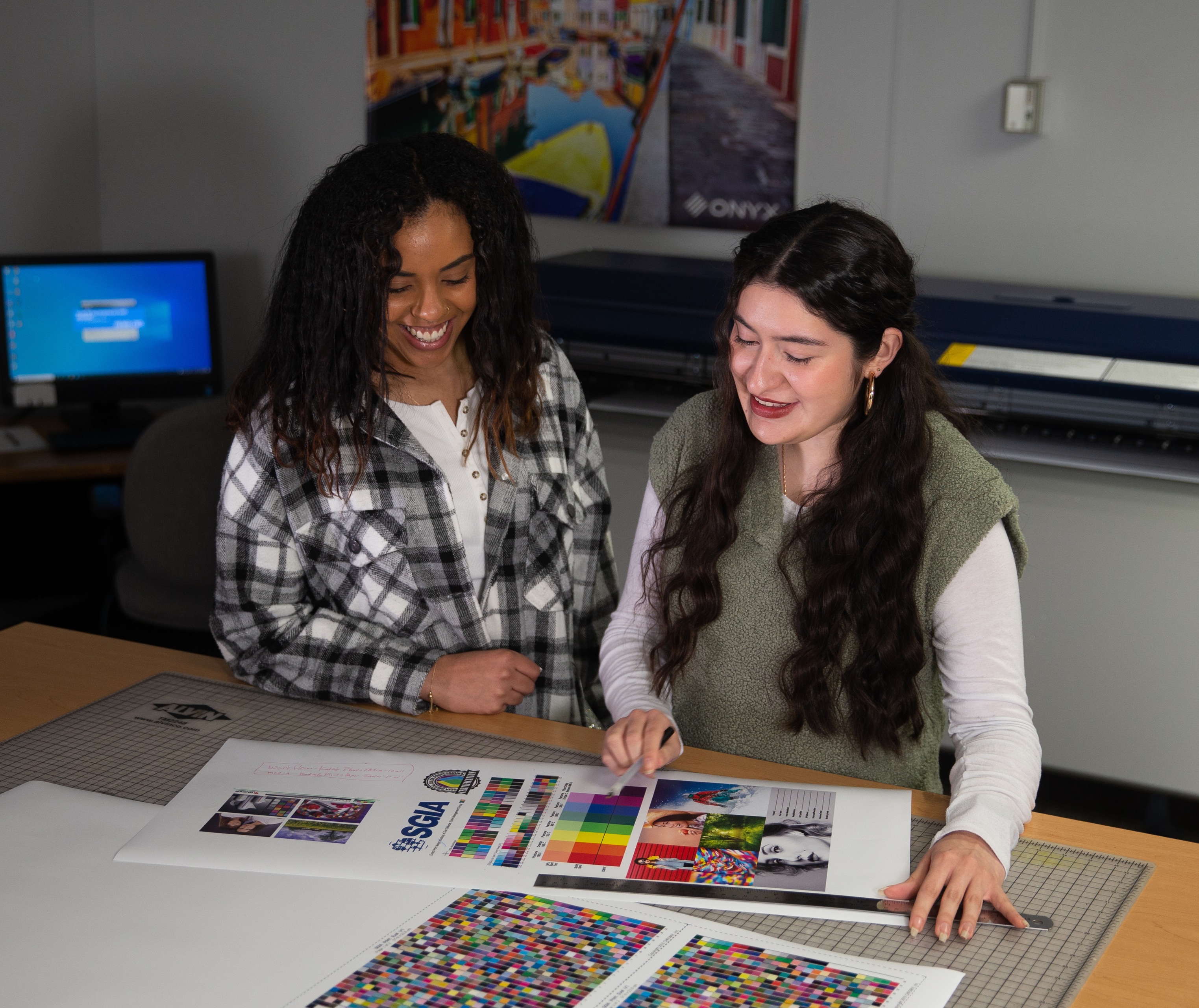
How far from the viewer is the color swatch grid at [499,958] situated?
101cm

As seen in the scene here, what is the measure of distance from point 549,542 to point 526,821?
54 cm

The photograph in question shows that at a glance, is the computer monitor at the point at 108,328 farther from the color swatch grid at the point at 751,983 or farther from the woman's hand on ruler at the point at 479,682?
the color swatch grid at the point at 751,983

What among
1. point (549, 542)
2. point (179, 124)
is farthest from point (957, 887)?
point (179, 124)

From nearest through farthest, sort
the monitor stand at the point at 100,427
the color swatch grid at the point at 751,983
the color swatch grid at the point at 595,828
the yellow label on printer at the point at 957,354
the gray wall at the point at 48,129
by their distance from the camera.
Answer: the color swatch grid at the point at 751,983
the color swatch grid at the point at 595,828
the yellow label on printer at the point at 957,354
the monitor stand at the point at 100,427
the gray wall at the point at 48,129

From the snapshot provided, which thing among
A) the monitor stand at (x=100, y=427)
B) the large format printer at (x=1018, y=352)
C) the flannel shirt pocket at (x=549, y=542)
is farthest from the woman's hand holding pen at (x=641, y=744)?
the monitor stand at (x=100, y=427)

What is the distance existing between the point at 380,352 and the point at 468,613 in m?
0.36

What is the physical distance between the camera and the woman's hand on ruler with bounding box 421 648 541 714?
1.57 metres

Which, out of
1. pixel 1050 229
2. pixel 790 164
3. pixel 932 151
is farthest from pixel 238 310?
pixel 1050 229

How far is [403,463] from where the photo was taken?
1630 millimetres

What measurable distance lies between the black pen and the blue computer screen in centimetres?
253

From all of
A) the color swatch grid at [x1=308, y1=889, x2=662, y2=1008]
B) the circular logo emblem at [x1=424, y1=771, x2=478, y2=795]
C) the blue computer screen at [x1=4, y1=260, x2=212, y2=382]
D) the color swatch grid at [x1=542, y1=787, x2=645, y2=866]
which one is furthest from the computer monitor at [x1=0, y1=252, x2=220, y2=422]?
the color swatch grid at [x1=308, y1=889, x2=662, y2=1008]

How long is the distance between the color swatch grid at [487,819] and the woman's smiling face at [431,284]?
553 millimetres

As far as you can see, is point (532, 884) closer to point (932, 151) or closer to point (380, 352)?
point (380, 352)

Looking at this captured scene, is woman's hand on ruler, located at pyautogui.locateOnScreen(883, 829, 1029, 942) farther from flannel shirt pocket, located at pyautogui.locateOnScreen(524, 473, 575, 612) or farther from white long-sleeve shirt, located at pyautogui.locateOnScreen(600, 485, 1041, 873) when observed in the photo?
flannel shirt pocket, located at pyautogui.locateOnScreen(524, 473, 575, 612)
